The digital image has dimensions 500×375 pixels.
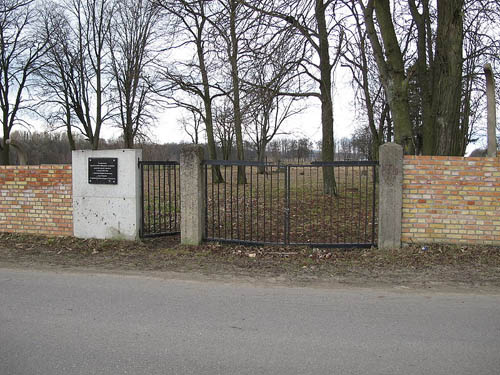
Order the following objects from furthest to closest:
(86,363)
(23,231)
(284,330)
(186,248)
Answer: (23,231)
(186,248)
(284,330)
(86,363)

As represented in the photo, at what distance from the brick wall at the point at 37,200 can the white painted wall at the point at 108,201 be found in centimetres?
29

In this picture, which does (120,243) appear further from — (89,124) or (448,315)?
(89,124)

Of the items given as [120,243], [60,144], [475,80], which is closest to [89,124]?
[120,243]

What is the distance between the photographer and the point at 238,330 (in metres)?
3.75

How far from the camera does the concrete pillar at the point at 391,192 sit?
6777 millimetres

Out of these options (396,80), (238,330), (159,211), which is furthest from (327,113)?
(238,330)

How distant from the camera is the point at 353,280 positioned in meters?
5.46

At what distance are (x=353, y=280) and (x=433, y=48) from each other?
785cm

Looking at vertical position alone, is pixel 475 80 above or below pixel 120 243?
above

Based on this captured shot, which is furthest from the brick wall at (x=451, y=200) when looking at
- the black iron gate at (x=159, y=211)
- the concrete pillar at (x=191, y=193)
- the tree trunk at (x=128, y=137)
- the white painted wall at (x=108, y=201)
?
the tree trunk at (x=128, y=137)

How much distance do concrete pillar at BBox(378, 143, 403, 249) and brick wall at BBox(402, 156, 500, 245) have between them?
0.15m

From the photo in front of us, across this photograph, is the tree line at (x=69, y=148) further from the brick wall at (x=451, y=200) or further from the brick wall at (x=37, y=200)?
the brick wall at (x=451, y=200)

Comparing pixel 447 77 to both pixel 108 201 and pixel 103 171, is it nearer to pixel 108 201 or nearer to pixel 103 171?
pixel 103 171

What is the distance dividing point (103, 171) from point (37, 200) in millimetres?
1970
